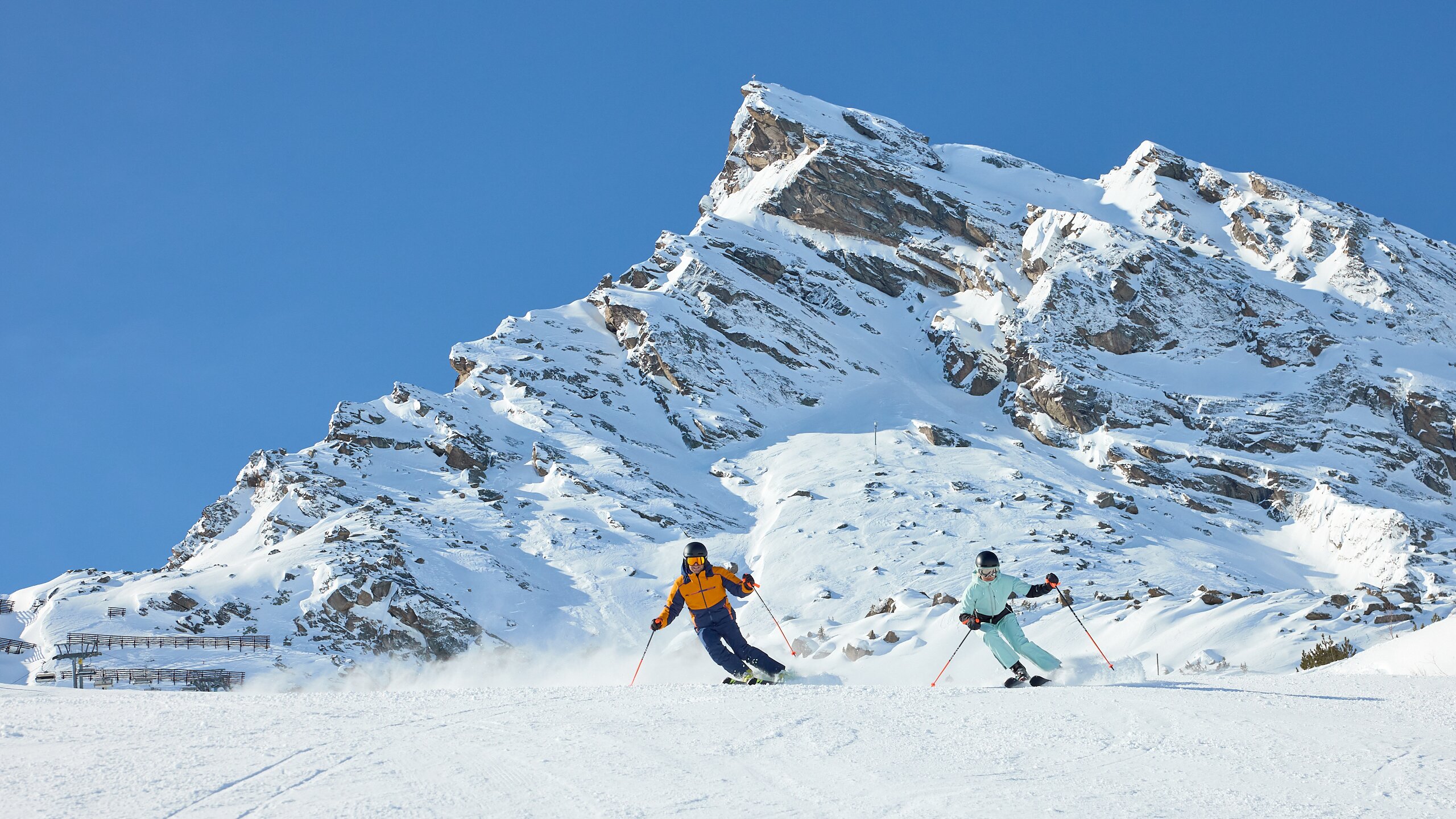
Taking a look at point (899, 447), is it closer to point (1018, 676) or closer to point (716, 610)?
point (716, 610)

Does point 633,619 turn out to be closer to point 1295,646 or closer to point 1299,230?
point 1295,646

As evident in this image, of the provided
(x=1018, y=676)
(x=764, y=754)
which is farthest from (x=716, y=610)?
(x=764, y=754)

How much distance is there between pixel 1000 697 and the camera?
353 inches

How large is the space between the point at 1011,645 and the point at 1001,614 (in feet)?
1.18

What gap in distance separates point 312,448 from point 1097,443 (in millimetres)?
38822

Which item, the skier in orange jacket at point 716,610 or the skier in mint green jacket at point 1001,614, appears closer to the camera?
the skier in mint green jacket at point 1001,614

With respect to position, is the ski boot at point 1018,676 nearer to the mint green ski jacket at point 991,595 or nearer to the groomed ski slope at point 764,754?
the mint green ski jacket at point 991,595

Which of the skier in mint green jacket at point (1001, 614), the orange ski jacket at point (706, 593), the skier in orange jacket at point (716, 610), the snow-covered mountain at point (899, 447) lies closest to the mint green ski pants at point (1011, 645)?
the skier in mint green jacket at point (1001, 614)

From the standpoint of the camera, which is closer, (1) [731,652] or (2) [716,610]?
(2) [716,610]

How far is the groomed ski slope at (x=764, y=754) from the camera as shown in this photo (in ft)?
18.6

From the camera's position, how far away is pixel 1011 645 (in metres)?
10.9

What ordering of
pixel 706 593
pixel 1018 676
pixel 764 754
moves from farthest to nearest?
pixel 706 593
pixel 1018 676
pixel 764 754

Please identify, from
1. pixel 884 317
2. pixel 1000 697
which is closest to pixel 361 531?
pixel 1000 697

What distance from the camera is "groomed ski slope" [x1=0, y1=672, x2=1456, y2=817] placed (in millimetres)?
5664
